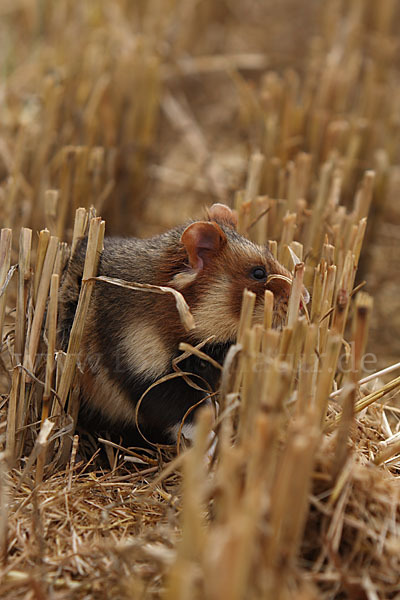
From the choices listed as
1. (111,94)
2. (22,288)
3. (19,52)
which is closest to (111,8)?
(19,52)

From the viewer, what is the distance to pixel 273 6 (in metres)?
9.35

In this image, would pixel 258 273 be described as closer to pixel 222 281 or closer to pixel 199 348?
pixel 222 281

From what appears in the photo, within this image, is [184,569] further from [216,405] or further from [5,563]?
[216,405]

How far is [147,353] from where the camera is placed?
9.52 feet

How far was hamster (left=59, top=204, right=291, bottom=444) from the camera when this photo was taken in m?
2.88

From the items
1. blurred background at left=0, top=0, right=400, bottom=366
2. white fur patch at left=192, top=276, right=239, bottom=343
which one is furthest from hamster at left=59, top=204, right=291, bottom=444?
blurred background at left=0, top=0, right=400, bottom=366

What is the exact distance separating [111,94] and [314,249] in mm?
2260

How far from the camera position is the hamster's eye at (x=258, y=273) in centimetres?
291

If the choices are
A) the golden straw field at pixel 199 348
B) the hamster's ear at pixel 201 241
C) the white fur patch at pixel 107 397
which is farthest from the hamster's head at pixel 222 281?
the white fur patch at pixel 107 397

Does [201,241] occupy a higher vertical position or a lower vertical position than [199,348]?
higher

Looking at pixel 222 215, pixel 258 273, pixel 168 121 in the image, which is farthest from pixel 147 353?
pixel 168 121

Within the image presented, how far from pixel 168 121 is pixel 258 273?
190 inches

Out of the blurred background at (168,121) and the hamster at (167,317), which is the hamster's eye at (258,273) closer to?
the hamster at (167,317)

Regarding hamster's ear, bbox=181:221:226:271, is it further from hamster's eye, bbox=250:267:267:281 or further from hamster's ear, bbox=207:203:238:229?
hamster's ear, bbox=207:203:238:229
